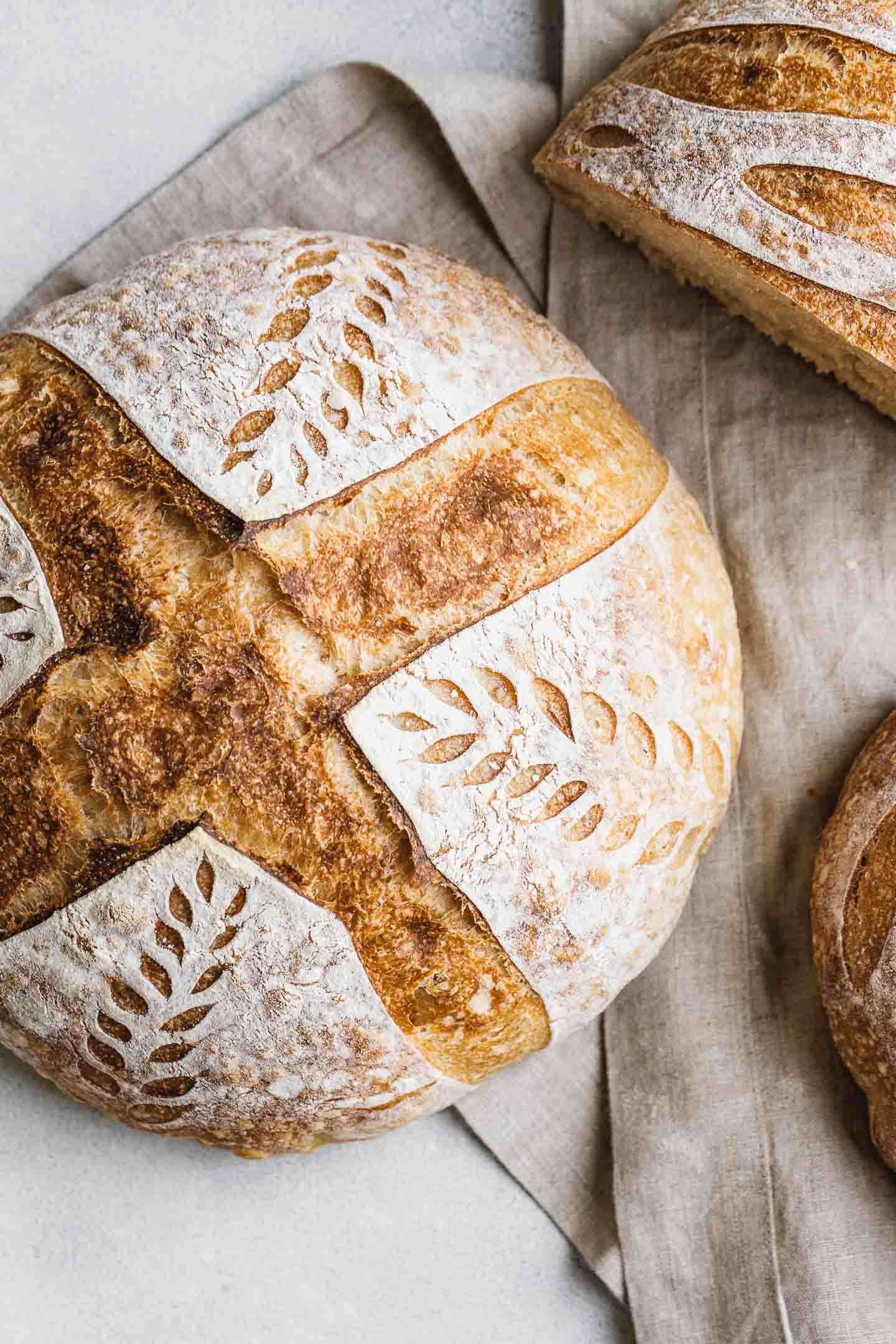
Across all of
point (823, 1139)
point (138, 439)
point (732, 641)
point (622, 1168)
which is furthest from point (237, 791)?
point (823, 1139)

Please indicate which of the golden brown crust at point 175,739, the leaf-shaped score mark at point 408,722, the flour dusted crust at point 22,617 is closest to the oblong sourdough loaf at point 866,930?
the golden brown crust at point 175,739

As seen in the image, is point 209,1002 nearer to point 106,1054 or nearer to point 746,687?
point 106,1054

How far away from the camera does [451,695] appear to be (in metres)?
1.42

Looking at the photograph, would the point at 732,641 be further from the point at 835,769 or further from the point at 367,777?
the point at 367,777

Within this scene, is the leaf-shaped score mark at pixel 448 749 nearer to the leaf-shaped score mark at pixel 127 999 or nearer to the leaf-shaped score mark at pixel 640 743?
the leaf-shaped score mark at pixel 640 743

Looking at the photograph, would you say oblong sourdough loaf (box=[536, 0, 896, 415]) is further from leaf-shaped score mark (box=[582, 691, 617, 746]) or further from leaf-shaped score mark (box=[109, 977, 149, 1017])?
leaf-shaped score mark (box=[109, 977, 149, 1017])

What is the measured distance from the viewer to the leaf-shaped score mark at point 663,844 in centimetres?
156

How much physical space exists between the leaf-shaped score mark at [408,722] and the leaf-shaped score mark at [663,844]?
366 millimetres

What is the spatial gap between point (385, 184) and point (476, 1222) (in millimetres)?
1707

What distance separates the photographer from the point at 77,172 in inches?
74.3

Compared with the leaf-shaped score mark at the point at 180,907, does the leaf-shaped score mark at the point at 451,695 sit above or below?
above

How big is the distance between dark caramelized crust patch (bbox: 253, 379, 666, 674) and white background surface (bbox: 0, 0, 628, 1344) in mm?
819

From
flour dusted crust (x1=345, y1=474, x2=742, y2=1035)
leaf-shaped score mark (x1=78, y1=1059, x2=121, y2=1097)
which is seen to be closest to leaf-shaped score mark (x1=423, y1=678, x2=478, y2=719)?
flour dusted crust (x1=345, y1=474, x2=742, y2=1035)

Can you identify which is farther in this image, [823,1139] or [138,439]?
[823,1139]
